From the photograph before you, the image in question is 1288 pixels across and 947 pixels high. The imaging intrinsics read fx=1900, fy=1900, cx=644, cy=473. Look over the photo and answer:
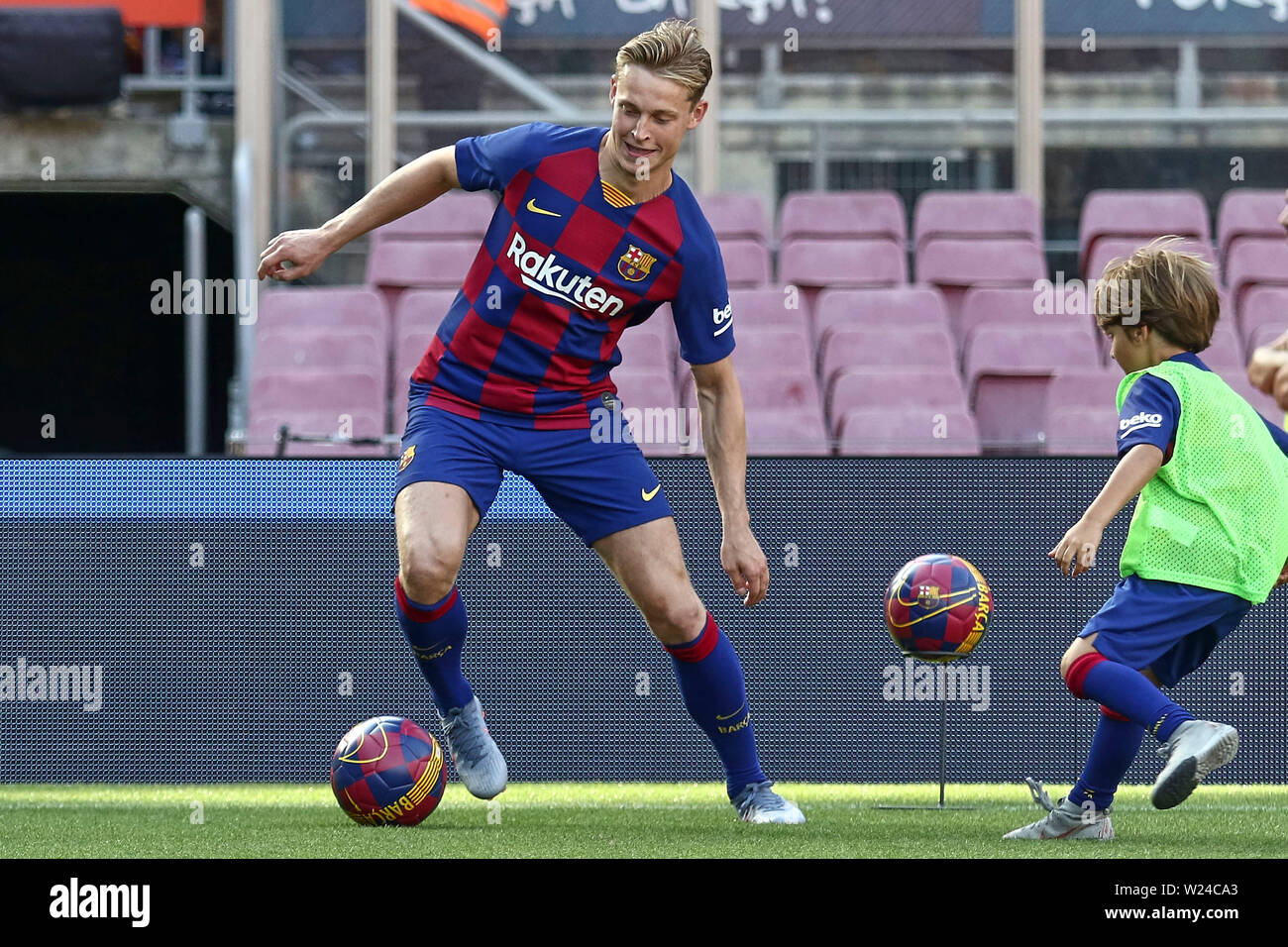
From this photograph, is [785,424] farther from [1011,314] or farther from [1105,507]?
[1105,507]

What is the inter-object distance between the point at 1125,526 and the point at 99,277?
26.3ft

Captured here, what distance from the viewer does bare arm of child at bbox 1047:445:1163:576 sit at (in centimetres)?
448

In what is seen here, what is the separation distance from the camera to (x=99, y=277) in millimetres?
12570

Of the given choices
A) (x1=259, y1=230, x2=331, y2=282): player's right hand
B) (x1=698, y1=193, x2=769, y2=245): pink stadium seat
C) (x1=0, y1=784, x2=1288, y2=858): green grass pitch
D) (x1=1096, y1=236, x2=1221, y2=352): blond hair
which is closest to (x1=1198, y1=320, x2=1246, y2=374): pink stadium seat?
(x1=698, y1=193, x2=769, y2=245): pink stadium seat

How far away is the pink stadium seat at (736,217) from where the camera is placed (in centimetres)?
1065

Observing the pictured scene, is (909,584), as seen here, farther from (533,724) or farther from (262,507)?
(262,507)

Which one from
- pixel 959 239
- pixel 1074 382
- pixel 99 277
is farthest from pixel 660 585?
pixel 99 277

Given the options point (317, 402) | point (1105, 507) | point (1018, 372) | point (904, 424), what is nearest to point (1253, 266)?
point (1018, 372)

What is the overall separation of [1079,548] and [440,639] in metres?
1.75

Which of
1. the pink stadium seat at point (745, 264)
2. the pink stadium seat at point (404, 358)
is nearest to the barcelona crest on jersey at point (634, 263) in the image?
the pink stadium seat at point (404, 358)

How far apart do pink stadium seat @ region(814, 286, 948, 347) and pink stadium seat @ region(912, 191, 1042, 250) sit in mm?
975

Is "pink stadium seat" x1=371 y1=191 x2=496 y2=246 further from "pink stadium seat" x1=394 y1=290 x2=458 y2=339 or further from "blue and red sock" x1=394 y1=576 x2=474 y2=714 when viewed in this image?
"blue and red sock" x1=394 y1=576 x2=474 y2=714

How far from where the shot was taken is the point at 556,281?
5016 millimetres

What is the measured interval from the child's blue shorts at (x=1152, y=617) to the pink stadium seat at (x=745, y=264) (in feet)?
18.8
